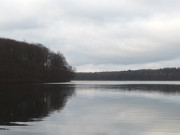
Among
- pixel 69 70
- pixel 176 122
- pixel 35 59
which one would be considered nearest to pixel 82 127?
pixel 176 122

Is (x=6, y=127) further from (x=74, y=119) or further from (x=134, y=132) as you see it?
(x=134, y=132)

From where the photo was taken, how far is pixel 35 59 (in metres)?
147

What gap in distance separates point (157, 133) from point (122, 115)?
7938 mm

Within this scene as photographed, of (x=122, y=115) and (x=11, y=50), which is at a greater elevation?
(x=11, y=50)

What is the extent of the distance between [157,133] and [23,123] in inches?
338

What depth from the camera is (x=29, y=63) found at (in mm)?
140750

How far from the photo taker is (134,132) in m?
19.2

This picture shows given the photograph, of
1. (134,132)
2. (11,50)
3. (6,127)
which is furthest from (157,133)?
(11,50)

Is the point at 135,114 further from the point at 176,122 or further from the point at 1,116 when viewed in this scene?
the point at 1,116

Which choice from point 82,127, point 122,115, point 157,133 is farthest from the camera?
point 122,115

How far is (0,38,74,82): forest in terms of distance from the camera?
424 feet

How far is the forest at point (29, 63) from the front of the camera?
129 m

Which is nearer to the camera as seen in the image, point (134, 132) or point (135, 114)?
point (134, 132)

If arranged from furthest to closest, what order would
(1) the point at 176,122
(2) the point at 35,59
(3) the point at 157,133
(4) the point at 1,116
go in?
(2) the point at 35,59
(4) the point at 1,116
(1) the point at 176,122
(3) the point at 157,133
